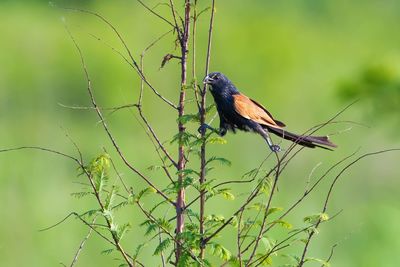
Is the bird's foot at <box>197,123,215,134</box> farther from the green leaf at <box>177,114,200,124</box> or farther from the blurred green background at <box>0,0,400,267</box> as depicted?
the blurred green background at <box>0,0,400,267</box>

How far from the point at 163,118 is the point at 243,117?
8.27 meters

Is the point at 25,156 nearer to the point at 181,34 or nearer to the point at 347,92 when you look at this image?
the point at 347,92

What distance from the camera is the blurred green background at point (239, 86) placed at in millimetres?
7020

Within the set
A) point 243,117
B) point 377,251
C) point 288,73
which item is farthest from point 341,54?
point 243,117

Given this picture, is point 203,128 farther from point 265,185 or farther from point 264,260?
point 264,260

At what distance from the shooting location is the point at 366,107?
296 inches

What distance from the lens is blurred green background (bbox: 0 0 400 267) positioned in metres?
7.02

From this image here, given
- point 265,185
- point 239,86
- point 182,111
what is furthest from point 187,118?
point 239,86

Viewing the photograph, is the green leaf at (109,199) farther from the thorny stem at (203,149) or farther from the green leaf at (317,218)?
the green leaf at (317,218)

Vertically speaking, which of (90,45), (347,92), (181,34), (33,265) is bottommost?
(181,34)

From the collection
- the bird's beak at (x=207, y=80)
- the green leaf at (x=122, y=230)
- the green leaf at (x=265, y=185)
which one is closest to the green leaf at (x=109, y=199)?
the green leaf at (x=122, y=230)

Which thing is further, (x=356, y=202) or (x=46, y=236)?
(x=356, y=202)

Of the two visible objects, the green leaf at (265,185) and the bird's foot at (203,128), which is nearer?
the green leaf at (265,185)

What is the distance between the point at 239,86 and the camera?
15359mm
